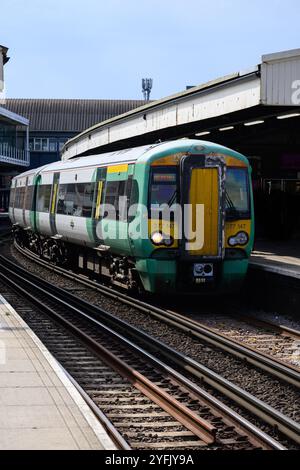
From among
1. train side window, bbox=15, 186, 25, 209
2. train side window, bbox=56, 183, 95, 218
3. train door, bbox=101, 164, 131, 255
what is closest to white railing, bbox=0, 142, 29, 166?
train side window, bbox=15, 186, 25, 209

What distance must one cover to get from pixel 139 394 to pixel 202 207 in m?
5.82

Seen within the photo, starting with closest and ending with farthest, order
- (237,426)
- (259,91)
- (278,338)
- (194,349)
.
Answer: (237,426) → (194,349) → (278,338) → (259,91)

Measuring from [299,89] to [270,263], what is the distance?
361cm

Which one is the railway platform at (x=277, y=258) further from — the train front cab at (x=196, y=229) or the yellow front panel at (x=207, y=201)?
the yellow front panel at (x=207, y=201)

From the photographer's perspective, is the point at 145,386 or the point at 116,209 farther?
the point at 116,209

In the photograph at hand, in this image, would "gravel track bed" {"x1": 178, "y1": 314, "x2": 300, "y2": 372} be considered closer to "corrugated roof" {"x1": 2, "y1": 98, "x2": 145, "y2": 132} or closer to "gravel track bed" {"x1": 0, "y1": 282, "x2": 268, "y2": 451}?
"gravel track bed" {"x1": 0, "y1": 282, "x2": 268, "y2": 451}

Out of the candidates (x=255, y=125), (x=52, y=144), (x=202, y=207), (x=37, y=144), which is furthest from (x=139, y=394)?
(x=52, y=144)

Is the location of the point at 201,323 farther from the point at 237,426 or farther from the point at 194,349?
the point at 237,426

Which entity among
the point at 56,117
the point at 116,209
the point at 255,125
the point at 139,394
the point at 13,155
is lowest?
the point at 139,394

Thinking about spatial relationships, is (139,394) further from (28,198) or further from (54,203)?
(28,198)

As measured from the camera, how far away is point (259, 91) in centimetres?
1473

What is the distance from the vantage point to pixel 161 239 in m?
13.8

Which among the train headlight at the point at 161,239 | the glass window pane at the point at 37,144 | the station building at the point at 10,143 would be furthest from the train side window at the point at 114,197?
the glass window pane at the point at 37,144
